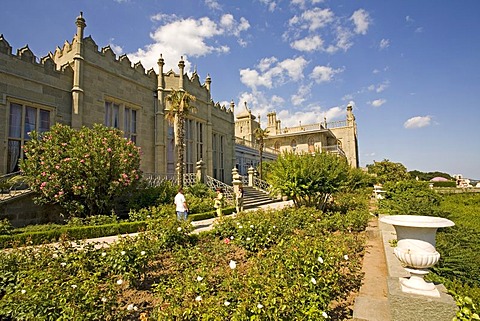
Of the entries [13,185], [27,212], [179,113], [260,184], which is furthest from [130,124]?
[260,184]

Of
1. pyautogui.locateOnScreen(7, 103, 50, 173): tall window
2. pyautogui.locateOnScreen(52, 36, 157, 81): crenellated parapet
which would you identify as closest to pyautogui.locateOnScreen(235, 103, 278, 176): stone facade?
pyautogui.locateOnScreen(52, 36, 157, 81): crenellated parapet

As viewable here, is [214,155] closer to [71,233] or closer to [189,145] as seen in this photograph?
[189,145]

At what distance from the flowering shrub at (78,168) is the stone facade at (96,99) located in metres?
1.27

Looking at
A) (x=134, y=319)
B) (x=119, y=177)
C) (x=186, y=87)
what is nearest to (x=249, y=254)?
(x=134, y=319)

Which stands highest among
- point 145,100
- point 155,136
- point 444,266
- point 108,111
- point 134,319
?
point 145,100

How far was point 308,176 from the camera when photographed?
11781 millimetres

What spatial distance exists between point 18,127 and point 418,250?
13.8 metres

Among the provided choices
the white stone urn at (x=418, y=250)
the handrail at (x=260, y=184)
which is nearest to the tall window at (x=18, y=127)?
the white stone urn at (x=418, y=250)

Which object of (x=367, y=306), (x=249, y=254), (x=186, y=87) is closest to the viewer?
(x=367, y=306)

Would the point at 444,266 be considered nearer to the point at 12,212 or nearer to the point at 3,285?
the point at 3,285

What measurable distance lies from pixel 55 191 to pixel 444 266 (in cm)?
1148

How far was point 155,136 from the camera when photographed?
639 inches

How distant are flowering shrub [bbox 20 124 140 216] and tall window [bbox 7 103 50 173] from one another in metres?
0.65

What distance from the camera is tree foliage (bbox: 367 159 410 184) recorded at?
25.9m
